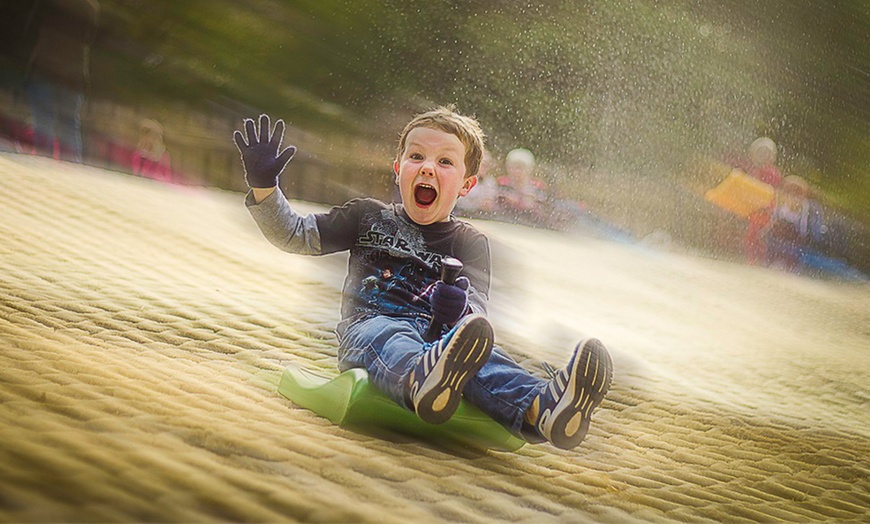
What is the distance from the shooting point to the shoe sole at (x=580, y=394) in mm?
882

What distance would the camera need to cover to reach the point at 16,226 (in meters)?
1.14

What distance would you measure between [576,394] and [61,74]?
2.35ft

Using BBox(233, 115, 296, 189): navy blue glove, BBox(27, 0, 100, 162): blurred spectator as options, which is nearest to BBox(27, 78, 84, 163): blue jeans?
BBox(27, 0, 100, 162): blurred spectator

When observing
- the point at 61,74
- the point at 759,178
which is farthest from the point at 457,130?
the point at 759,178

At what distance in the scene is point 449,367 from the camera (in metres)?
0.85

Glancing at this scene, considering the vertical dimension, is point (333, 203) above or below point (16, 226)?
above

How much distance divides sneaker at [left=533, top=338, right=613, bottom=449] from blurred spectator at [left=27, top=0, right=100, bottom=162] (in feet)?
2.14

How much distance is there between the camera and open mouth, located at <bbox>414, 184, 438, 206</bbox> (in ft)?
3.33

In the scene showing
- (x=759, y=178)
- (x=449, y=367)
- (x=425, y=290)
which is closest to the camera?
(x=449, y=367)

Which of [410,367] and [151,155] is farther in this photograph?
[151,155]

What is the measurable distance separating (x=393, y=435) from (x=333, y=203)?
0.35 m

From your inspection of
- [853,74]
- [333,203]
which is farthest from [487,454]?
[853,74]

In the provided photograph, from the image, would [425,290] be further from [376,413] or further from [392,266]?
[376,413]

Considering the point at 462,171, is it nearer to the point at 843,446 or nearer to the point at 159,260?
the point at 159,260
